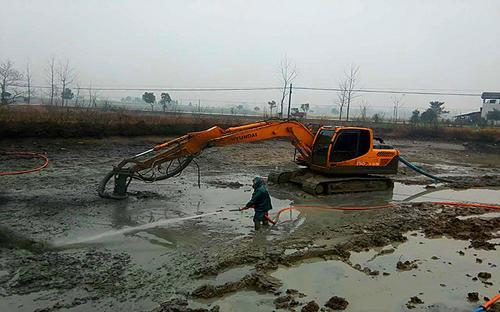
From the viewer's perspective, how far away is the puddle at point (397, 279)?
6188 mm

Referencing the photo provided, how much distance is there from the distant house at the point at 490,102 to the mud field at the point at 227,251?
5249 cm

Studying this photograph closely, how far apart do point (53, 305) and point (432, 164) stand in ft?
67.5

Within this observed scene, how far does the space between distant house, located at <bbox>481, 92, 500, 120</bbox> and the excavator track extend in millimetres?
52336

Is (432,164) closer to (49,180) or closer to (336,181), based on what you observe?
(336,181)

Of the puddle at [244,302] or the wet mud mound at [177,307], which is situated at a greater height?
the wet mud mound at [177,307]

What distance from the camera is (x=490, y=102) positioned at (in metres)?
61.6

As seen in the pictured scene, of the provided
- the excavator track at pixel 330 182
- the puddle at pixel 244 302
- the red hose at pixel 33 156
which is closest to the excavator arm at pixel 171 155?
the excavator track at pixel 330 182

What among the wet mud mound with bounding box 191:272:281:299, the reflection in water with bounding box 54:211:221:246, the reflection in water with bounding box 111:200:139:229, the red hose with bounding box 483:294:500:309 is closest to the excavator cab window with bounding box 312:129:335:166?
the reflection in water with bounding box 54:211:221:246

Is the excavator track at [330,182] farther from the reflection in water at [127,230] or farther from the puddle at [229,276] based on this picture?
the puddle at [229,276]

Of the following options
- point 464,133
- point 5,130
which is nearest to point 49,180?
point 5,130

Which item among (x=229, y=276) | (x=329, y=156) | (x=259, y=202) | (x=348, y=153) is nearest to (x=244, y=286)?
(x=229, y=276)

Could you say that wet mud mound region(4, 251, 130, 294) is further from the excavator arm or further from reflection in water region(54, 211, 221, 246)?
the excavator arm

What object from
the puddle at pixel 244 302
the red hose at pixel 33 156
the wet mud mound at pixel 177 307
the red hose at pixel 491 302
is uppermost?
the red hose at pixel 33 156

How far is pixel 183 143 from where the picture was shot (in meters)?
10.7
